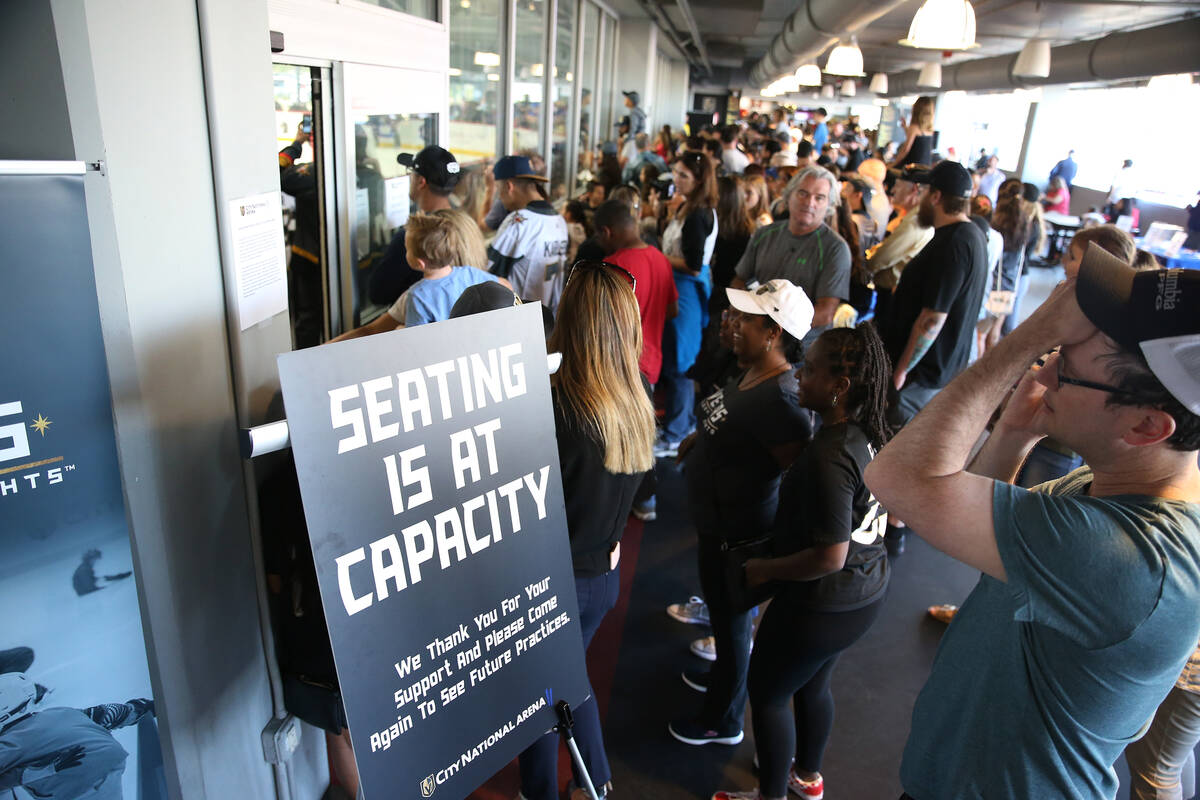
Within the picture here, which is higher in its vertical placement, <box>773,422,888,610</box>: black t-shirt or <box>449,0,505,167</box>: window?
<box>449,0,505,167</box>: window

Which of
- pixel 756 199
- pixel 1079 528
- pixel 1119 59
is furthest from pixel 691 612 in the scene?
pixel 1119 59

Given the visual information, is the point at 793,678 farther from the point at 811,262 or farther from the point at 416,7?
the point at 416,7

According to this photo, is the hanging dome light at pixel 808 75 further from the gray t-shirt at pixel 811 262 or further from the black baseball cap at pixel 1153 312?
the black baseball cap at pixel 1153 312

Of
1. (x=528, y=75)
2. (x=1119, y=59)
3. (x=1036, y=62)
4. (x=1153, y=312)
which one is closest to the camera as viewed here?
(x=1153, y=312)

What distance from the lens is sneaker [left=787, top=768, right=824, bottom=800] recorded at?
8.14 feet

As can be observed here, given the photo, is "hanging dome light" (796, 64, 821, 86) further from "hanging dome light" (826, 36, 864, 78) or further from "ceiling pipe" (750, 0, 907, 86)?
"hanging dome light" (826, 36, 864, 78)

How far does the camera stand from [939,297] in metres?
3.53

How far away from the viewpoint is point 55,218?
1.20m

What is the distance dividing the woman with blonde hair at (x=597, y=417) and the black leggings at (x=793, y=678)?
496mm

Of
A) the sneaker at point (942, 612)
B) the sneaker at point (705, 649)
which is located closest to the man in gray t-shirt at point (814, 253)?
the sneaker at point (942, 612)

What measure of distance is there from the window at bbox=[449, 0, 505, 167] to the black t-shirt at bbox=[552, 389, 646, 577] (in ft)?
12.1

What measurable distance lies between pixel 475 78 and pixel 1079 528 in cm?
542

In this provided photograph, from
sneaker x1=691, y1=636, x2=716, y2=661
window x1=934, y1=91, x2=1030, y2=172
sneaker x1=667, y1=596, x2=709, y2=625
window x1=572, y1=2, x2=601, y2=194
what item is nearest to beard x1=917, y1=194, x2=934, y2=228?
sneaker x1=667, y1=596, x2=709, y2=625

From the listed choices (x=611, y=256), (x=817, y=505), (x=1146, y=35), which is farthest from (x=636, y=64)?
(x=817, y=505)
